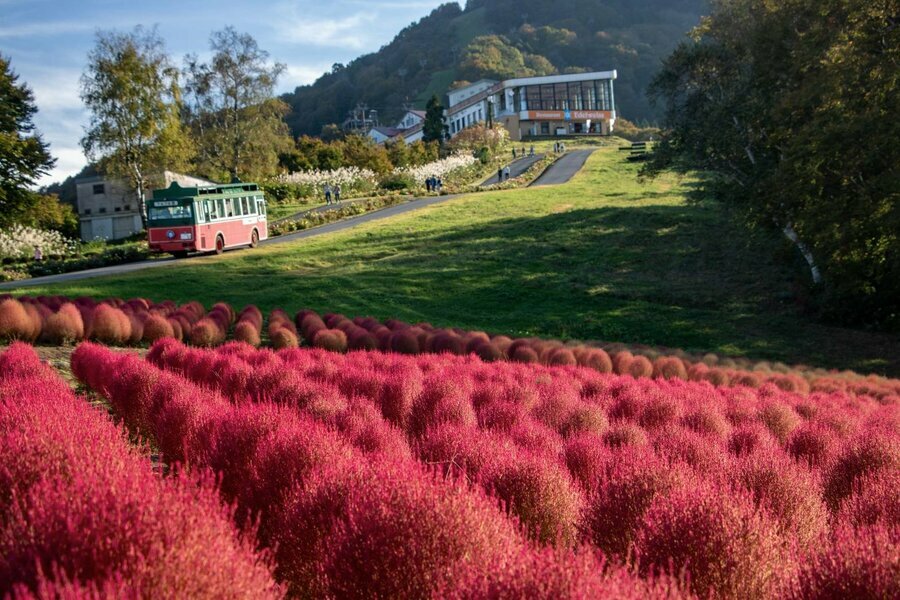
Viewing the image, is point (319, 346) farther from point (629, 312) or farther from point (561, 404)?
point (629, 312)

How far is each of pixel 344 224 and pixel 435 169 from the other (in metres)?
27.5

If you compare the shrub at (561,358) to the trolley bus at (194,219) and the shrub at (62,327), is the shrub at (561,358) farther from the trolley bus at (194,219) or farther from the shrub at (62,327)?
the trolley bus at (194,219)

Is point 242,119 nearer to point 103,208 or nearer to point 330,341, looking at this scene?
point 103,208

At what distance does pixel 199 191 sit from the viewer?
112ft

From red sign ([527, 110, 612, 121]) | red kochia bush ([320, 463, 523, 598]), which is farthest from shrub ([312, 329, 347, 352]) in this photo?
red sign ([527, 110, 612, 121])

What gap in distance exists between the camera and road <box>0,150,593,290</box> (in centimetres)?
3017

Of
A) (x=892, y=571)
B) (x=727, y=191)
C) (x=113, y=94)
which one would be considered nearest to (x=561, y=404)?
(x=892, y=571)

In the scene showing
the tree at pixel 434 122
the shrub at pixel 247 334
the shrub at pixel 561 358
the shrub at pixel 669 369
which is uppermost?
the tree at pixel 434 122

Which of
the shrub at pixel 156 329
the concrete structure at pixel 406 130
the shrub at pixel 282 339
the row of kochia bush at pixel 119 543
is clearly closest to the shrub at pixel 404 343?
the shrub at pixel 282 339

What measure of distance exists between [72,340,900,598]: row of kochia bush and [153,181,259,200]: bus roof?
2492 centimetres

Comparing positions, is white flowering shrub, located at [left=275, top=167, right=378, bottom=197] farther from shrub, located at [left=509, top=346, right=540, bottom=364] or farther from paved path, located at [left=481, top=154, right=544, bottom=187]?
shrub, located at [left=509, top=346, right=540, bottom=364]

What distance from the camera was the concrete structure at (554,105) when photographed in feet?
363

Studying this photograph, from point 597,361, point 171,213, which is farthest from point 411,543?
point 171,213

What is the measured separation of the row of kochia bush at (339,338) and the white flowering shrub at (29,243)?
2718 cm
